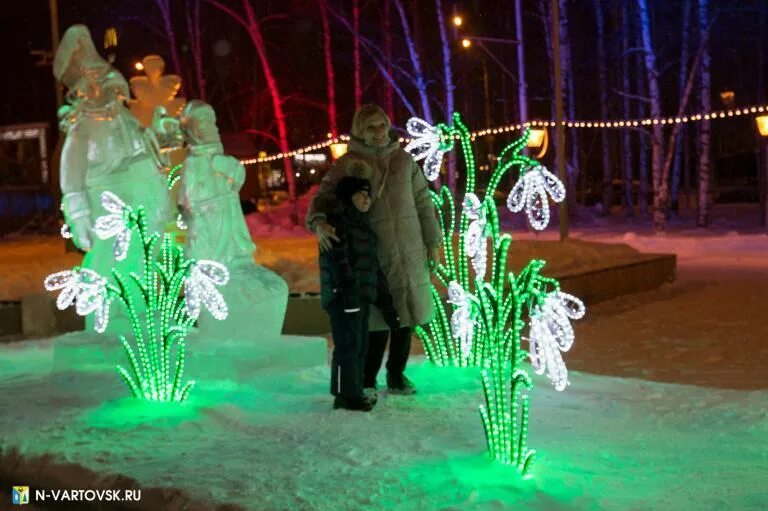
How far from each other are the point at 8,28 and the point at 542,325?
1412 inches

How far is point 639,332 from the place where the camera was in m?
9.95

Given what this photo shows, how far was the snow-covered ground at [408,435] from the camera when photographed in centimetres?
415

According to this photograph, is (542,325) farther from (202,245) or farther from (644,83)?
(644,83)

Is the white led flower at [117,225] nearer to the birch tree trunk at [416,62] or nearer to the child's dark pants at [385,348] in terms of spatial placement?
the child's dark pants at [385,348]

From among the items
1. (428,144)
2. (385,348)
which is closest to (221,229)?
(428,144)

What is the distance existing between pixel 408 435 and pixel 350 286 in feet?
3.16

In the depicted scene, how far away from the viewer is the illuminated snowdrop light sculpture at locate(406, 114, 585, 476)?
4.53 m

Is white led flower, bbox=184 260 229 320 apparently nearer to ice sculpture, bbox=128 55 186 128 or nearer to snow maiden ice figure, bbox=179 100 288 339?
snow maiden ice figure, bbox=179 100 288 339

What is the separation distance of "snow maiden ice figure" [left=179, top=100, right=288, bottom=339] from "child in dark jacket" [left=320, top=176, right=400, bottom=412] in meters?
1.59

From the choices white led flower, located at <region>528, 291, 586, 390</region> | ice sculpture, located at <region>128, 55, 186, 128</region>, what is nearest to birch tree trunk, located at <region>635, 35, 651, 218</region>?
ice sculpture, located at <region>128, 55, 186, 128</region>

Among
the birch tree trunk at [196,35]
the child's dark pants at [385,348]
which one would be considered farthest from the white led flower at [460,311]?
the birch tree trunk at [196,35]

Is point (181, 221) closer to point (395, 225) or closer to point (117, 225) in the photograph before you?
point (117, 225)

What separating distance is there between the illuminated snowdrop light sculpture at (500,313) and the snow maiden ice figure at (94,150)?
225cm

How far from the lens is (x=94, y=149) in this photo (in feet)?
25.3
